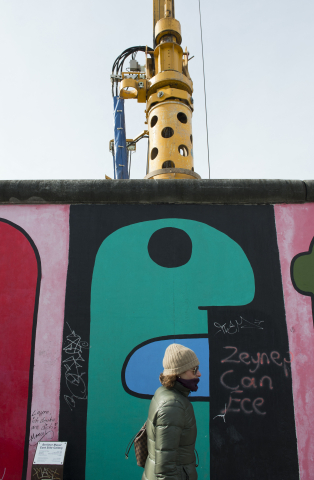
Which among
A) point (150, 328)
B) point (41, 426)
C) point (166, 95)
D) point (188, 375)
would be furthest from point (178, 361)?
point (166, 95)

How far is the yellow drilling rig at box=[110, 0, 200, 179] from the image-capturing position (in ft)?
27.3

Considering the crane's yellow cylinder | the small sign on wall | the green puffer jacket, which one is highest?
the crane's yellow cylinder

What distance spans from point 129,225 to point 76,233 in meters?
0.66

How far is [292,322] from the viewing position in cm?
367

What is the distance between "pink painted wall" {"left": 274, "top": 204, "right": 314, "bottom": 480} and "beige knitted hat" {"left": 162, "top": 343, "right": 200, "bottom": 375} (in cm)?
203

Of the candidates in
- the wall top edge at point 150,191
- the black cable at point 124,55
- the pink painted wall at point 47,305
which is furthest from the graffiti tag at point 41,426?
the black cable at point 124,55

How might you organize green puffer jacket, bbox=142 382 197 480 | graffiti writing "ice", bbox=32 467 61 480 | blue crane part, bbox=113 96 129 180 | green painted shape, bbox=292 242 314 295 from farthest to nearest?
blue crane part, bbox=113 96 129 180 < green painted shape, bbox=292 242 314 295 < graffiti writing "ice", bbox=32 467 61 480 < green puffer jacket, bbox=142 382 197 480

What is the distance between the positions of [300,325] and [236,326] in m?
0.76

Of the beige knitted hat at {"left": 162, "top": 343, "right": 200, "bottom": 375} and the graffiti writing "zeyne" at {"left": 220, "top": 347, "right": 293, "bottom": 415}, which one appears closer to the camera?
the beige knitted hat at {"left": 162, "top": 343, "right": 200, "bottom": 375}

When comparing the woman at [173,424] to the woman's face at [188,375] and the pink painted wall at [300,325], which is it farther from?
the pink painted wall at [300,325]

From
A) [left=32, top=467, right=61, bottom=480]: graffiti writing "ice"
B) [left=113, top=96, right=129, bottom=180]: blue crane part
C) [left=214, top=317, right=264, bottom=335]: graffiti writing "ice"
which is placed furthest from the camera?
[left=113, top=96, right=129, bottom=180]: blue crane part

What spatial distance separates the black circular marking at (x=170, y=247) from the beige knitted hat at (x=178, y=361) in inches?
67.7

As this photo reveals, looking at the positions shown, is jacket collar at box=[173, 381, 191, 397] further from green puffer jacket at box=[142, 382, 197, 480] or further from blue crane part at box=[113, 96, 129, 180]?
blue crane part at box=[113, 96, 129, 180]

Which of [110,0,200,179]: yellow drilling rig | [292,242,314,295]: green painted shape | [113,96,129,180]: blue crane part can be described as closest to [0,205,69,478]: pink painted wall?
[292,242,314,295]: green painted shape
